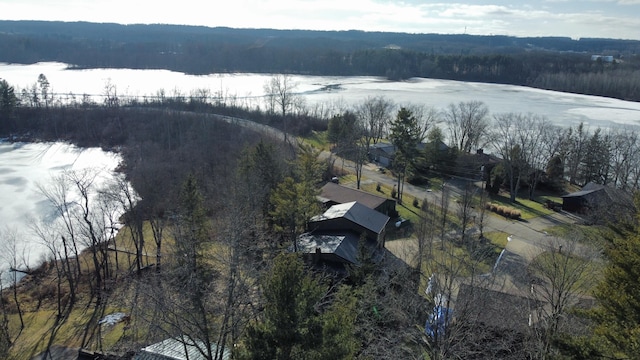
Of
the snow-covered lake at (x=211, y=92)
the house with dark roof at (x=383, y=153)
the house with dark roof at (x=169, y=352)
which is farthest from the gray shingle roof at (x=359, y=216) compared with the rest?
the house with dark roof at (x=383, y=153)

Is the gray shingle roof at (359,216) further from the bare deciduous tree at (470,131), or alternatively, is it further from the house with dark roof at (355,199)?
the bare deciduous tree at (470,131)

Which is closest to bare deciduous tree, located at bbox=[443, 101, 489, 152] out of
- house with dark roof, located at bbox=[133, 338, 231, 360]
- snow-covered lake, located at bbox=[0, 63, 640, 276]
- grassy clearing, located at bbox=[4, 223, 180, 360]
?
snow-covered lake, located at bbox=[0, 63, 640, 276]

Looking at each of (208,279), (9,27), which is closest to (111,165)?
(208,279)

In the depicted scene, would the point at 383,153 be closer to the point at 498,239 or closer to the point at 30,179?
the point at 498,239

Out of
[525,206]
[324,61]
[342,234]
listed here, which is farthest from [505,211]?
[324,61]

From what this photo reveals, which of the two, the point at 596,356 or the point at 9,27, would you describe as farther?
the point at 9,27

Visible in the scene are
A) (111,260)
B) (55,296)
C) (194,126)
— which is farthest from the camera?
(194,126)

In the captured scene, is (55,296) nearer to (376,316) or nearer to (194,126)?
(376,316)
